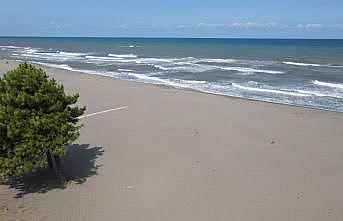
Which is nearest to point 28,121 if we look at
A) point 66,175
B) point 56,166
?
point 56,166

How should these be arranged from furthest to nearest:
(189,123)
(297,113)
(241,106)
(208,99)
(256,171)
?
(208,99), (241,106), (297,113), (189,123), (256,171)

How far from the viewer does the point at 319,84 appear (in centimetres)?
2992

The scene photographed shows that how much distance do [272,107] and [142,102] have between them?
654 cm

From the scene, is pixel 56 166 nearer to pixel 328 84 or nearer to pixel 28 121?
pixel 28 121

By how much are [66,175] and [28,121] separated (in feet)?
8.56

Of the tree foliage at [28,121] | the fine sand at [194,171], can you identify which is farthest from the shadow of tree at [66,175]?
the tree foliage at [28,121]

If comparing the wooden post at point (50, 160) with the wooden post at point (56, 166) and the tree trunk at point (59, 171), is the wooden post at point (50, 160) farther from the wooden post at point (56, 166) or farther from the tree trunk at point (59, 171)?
the tree trunk at point (59, 171)

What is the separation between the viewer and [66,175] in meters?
10.8

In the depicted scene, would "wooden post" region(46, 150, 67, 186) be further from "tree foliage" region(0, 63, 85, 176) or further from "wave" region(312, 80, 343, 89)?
"wave" region(312, 80, 343, 89)

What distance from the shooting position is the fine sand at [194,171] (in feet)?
29.0

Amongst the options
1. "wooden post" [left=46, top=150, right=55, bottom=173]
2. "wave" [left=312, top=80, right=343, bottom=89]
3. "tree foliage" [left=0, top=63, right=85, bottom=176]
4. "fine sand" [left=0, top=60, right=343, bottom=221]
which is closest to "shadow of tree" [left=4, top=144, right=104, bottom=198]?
"fine sand" [left=0, top=60, right=343, bottom=221]

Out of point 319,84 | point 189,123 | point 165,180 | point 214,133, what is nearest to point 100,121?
point 189,123

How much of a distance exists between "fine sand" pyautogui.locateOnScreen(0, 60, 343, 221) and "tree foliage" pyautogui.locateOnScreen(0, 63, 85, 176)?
112 centimetres

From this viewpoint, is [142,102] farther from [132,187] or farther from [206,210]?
[206,210]
